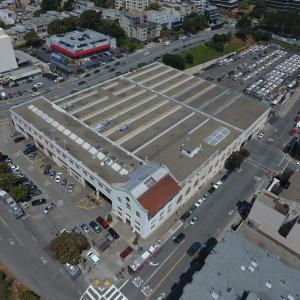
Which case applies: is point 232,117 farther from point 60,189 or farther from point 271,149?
point 60,189

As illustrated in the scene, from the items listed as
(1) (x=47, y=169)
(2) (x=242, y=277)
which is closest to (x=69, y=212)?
(1) (x=47, y=169)

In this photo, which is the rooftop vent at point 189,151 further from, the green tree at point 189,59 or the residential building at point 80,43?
the residential building at point 80,43

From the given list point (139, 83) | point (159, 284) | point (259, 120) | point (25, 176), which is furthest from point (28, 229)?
point (259, 120)

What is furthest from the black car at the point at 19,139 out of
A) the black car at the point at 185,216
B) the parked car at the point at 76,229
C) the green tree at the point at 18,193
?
the black car at the point at 185,216

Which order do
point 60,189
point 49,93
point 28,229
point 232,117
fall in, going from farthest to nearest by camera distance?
point 49,93, point 232,117, point 60,189, point 28,229

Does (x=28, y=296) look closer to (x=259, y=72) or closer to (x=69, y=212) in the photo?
(x=69, y=212)

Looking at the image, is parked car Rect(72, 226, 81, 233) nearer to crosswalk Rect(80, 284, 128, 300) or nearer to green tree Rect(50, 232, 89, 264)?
green tree Rect(50, 232, 89, 264)

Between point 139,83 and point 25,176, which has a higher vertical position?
point 139,83

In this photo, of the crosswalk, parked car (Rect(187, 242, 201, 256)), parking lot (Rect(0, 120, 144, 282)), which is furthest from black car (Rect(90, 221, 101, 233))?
parked car (Rect(187, 242, 201, 256))
